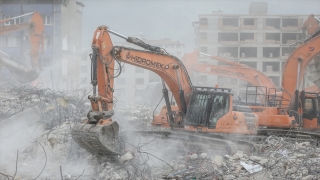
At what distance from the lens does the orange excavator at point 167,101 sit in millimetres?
9000

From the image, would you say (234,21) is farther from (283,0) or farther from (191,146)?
(191,146)

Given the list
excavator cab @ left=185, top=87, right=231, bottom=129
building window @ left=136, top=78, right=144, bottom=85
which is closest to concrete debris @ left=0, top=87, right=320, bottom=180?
excavator cab @ left=185, top=87, right=231, bottom=129

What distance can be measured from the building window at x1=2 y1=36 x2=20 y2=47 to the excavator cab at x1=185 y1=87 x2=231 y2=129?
125ft

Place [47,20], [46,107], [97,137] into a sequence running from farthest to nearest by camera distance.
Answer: [47,20] < [46,107] < [97,137]

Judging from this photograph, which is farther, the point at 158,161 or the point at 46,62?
the point at 46,62

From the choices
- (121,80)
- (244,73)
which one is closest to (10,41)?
(121,80)

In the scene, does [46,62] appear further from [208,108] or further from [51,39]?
[208,108]

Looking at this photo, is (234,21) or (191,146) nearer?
(191,146)

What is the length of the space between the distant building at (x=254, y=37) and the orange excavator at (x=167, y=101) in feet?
114

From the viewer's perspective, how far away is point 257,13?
47875mm

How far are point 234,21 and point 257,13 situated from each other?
8.23ft

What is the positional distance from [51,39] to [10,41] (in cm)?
423

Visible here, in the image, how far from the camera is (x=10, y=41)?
46719 millimetres

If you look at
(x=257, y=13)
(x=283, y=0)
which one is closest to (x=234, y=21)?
(x=257, y=13)
